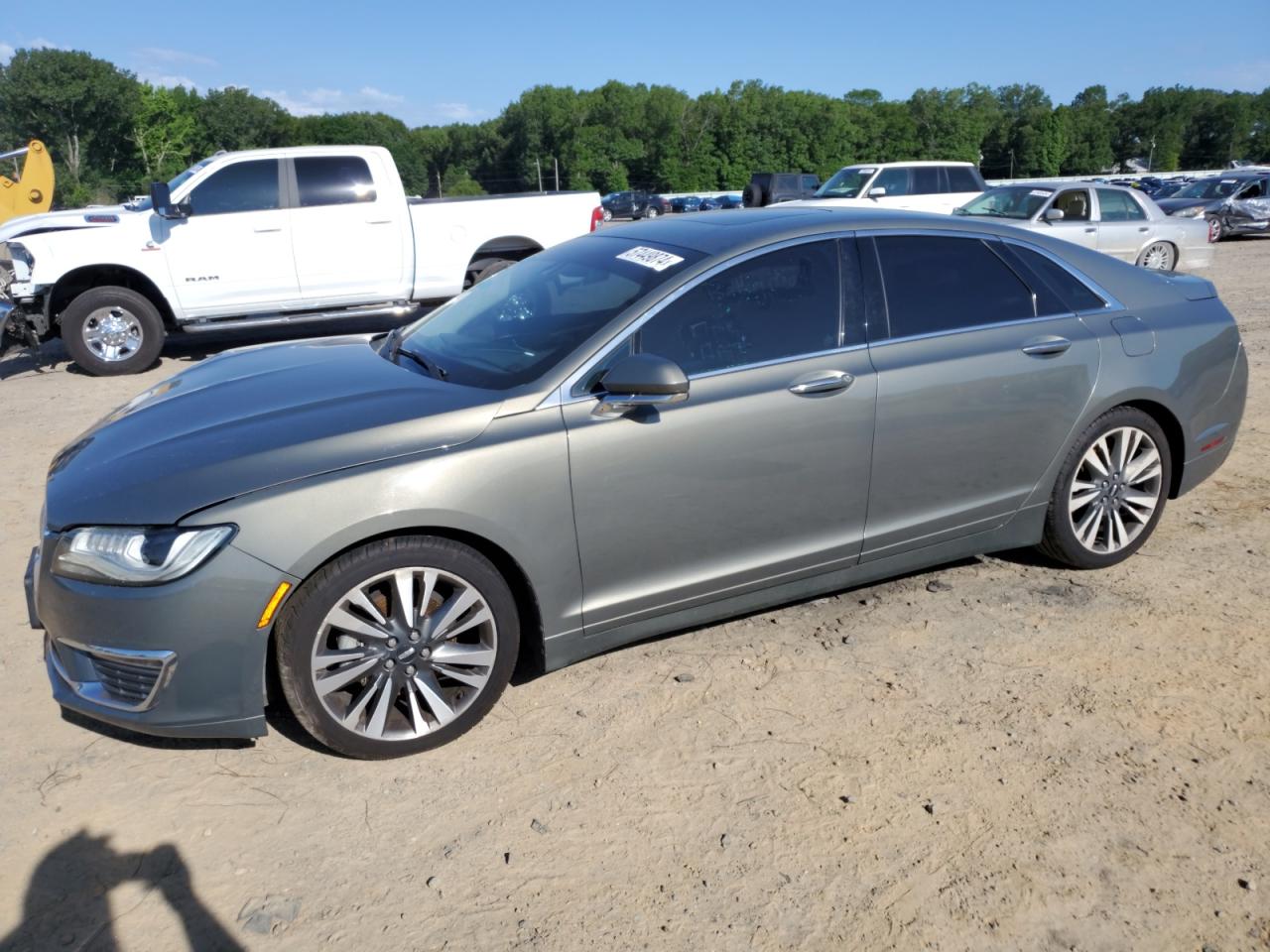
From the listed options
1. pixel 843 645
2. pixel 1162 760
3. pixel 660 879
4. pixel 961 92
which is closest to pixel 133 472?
pixel 660 879

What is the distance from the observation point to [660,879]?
8.66 ft

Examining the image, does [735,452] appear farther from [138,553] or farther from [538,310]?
[138,553]

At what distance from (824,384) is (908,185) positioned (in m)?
17.5

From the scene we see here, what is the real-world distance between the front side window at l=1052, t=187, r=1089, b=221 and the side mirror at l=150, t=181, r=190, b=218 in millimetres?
11509

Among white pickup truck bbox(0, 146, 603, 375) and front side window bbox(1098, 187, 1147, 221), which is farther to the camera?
front side window bbox(1098, 187, 1147, 221)

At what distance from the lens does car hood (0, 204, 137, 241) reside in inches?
356

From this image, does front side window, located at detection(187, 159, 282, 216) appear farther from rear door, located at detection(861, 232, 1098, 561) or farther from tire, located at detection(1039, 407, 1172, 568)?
tire, located at detection(1039, 407, 1172, 568)

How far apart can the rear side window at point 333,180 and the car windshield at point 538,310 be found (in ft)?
20.8

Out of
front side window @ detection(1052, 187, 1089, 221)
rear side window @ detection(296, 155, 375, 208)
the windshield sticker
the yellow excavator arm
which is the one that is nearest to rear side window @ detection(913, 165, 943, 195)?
front side window @ detection(1052, 187, 1089, 221)

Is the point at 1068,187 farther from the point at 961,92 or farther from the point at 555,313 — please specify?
the point at 961,92

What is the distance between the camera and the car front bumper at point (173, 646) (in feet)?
9.25

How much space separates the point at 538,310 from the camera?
3855 millimetres

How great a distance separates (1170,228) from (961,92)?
100m

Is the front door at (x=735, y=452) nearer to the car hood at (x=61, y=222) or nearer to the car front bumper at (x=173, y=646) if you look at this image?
the car front bumper at (x=173, y=646)
